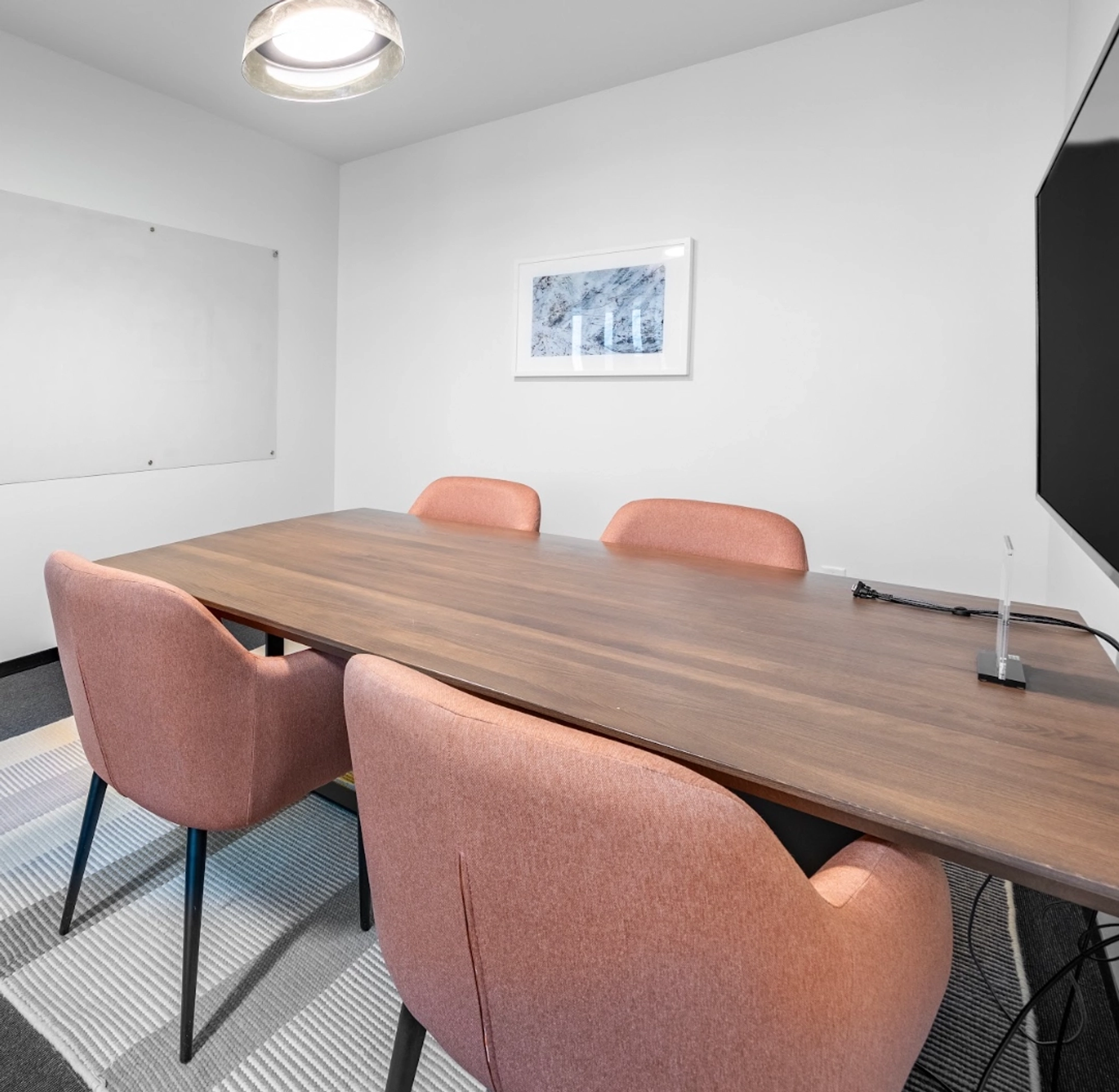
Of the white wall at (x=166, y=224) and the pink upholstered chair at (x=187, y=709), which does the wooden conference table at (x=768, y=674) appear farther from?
the white wall at (x=166, y=224)

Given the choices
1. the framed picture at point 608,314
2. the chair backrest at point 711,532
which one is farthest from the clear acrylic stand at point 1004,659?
the framed picture at point 608,314

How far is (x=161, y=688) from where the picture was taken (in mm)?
1113

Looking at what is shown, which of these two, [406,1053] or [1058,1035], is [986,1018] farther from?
[406,1053]

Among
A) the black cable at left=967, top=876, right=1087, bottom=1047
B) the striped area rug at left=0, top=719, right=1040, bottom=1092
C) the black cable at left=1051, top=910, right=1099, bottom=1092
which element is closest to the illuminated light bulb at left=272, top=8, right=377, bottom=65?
the striped area rug at left=0, top=719, right=1040, bottom=1092

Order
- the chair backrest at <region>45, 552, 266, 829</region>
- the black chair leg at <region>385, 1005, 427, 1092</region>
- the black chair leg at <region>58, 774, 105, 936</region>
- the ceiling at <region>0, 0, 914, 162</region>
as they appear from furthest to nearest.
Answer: the ceiling at <region>0, 0, 914, 162</region>
the black chair leg at <region>58, 774, 105, 936</region>
the chair backrest at <region>45, 552, 266, 829</region>
the black chair leg at <region>385, 1005, 427, 1092</region>

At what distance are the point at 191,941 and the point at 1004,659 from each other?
140 cm

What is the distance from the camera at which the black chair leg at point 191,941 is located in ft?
3.93

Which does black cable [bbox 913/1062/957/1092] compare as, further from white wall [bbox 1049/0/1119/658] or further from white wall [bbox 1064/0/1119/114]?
white wall [bbox 1064/0/1119/114]

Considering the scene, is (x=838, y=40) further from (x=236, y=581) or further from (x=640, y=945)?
(x=640, y=945)

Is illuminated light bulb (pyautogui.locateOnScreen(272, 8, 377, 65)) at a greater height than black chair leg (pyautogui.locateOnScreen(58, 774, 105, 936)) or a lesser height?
greater

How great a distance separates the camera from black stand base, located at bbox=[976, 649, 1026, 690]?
3.05ft

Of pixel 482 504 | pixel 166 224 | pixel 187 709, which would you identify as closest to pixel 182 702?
pixel 187 709

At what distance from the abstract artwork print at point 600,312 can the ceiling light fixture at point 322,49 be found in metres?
1.49

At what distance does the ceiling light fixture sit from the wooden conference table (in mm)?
1176
